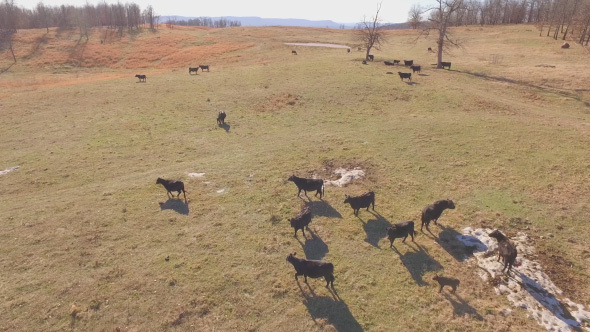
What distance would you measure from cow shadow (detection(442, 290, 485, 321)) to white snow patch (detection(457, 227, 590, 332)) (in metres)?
1.60

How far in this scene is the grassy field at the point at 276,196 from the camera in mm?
11836

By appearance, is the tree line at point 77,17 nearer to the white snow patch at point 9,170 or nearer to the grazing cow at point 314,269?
the white snow patch at point 9,170

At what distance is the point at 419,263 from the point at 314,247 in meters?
4.57

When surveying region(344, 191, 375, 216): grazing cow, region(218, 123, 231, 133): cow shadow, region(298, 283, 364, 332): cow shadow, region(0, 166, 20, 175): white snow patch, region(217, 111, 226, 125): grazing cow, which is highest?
region(217, 111, 226, 125): grazing cow

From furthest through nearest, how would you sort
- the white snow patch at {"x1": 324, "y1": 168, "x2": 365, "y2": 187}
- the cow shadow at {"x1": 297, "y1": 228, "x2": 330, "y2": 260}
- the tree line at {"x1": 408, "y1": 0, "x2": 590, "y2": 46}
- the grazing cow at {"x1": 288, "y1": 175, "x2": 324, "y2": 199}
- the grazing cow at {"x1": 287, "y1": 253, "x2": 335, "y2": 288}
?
the tree line at {"x1": 408, "y1": 0, "x2": 590, "y2": 46} < the white snow patch at {"x1": 324, "y1": 168, "x2": 365, "y2": 187} < the grazing cow at {"x1": 288, "y1": 175, "x2": 324, "y2": 199} < the cow shadow at {"x1": 297, "y1": 228, "x2": 330, "y2": 260} < the grazing cow at {"x1": 287, "y1": 253, "x2": 335, "y2": 288}

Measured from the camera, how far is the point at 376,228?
632 inches

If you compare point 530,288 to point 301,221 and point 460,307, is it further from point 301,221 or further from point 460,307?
point 301,221

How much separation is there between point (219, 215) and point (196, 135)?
46.5ft

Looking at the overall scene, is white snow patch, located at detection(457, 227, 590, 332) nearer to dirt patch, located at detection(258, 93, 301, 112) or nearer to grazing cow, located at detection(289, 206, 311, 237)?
grazing cow, located at detection(289, 206, 311, 237)

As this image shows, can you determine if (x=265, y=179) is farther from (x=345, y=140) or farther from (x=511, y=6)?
(x=511, y=6)

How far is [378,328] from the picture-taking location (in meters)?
11.0

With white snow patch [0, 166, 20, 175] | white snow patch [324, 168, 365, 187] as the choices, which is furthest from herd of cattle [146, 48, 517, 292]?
white snow patch [0, 166, 20, 175]

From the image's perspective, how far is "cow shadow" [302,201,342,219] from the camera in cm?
1719

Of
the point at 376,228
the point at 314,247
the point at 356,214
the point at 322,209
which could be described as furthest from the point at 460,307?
the point at 322,209
